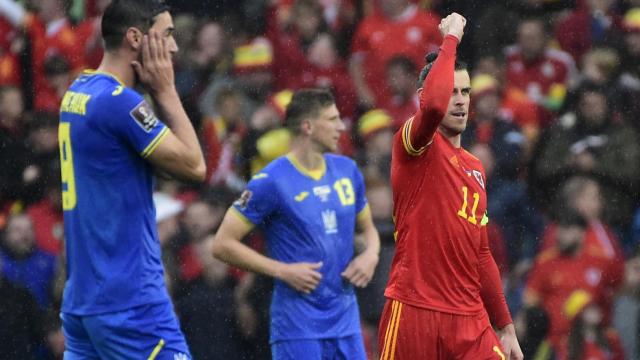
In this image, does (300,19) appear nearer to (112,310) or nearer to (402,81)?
(402,81)

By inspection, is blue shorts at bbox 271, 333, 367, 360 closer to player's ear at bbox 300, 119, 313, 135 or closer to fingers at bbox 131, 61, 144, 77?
player's ear at bbox 300, 119, 313, 135

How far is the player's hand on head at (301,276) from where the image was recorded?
7.61m

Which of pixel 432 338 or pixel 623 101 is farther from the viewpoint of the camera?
pixel 623 101

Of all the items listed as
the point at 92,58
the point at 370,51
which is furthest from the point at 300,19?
the point at 92,58

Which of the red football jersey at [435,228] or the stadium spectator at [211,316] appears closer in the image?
the red football jersey at [435,228]

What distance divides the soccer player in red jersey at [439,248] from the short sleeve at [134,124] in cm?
126

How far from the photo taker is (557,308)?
9.27 metres

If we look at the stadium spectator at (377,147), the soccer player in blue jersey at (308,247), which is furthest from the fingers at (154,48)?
the stadium spectator at (377,147)

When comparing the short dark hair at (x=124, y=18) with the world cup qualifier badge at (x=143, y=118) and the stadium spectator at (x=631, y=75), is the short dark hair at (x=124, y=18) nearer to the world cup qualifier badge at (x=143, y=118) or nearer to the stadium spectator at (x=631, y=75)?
the world cup qualifier badge at (x=143, y=118)

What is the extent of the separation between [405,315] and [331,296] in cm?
193

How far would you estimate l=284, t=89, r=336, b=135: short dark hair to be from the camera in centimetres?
814

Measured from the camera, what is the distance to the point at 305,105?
26.8ft

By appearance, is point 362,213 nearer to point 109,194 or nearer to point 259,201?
point 259,201

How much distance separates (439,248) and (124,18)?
6.03 feet
